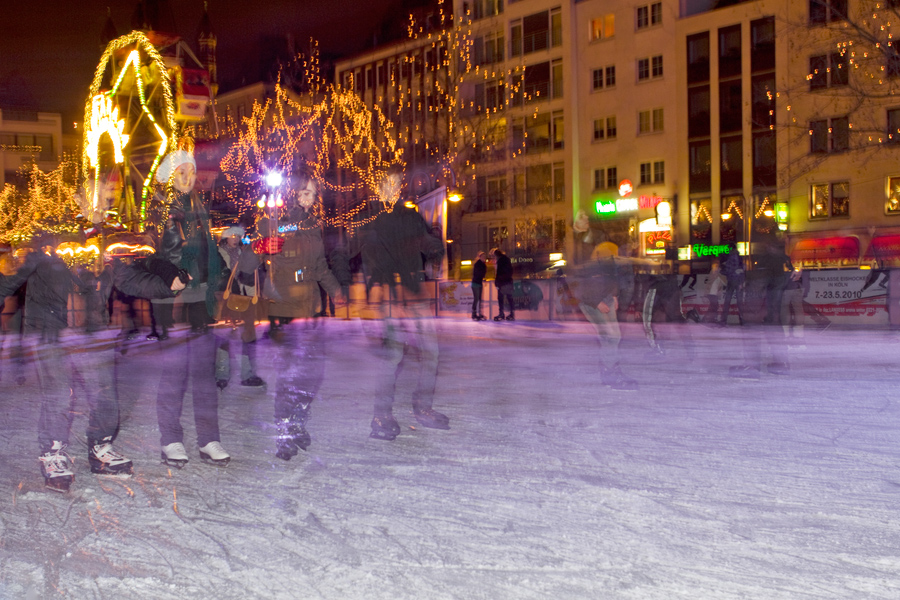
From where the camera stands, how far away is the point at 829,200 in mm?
34094

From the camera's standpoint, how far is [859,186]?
3322 cm

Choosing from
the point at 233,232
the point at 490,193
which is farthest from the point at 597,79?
the point at 233,232

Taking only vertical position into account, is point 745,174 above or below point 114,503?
above

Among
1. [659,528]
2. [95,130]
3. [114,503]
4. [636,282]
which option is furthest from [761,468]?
[95,130]

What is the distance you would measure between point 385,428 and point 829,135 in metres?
32.0

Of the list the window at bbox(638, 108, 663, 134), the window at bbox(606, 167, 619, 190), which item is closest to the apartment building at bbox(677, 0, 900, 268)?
the window at bbox(638, 108, 663, 134)

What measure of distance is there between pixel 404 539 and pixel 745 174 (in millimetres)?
35844

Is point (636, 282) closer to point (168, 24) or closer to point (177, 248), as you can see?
point (177, 248)

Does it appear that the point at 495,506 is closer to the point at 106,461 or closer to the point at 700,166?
the point at 106,461

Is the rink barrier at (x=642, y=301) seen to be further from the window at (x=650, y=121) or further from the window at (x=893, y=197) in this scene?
the window at (x=650, y=121)

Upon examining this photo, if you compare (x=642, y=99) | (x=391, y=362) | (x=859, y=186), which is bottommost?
(x=391, y=362)

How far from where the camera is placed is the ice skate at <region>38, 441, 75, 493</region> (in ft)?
14.0

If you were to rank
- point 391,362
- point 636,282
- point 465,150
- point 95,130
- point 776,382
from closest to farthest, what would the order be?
1. point 391,362
2. point 776,382
3. point 636,282
4. point 95,130
5. point 465,150

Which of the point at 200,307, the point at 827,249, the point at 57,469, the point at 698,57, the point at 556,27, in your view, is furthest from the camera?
the point at 556,27
